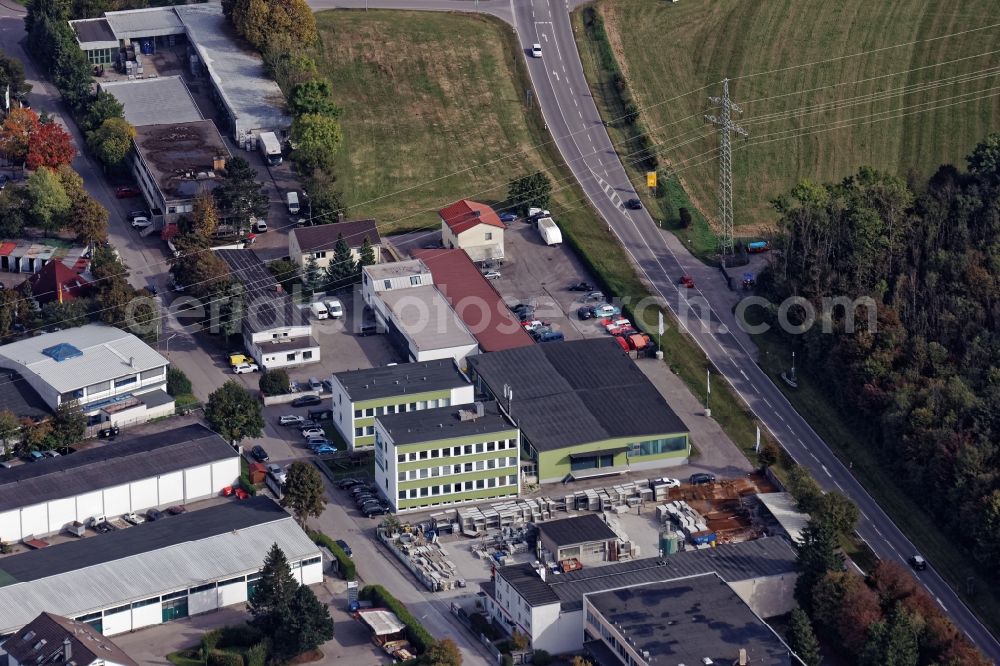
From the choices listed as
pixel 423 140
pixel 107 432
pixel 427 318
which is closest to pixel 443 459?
pixel 427 318

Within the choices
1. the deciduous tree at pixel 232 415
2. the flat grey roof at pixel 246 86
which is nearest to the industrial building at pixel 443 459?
the deciduous tree at pixel 232 415

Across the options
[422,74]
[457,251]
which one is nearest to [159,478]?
[457,251]

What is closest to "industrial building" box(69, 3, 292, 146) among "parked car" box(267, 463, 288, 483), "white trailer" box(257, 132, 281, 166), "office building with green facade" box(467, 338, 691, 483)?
"white trailer" box(257, 132, 281, 166)

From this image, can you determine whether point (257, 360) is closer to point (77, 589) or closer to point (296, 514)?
point (296, 514)

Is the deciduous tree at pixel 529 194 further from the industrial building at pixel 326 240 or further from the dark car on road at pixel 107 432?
the dark car on road at pixel 107 432

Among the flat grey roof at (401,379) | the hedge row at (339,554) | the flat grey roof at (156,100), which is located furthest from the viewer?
the flat grey roof at (156,100)

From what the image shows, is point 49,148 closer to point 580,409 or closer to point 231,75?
point 231,75
